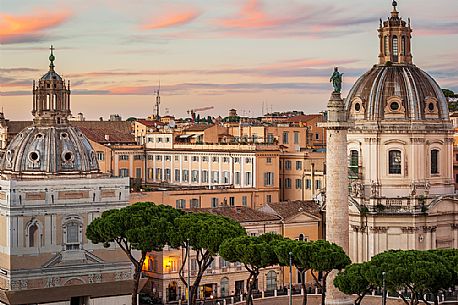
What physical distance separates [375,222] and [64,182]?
67.0ft

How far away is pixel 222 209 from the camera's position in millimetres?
72500

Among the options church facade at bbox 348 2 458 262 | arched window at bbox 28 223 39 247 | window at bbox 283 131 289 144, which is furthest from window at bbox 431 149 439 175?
arched window at bbox 28 223 39 247

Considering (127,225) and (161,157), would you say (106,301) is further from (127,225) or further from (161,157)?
(161,157)

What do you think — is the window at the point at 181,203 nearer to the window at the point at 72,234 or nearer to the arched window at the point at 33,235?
the window at the point at 72,234

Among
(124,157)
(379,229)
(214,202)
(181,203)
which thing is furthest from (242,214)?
(124,157)

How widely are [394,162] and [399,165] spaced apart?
1.24ft

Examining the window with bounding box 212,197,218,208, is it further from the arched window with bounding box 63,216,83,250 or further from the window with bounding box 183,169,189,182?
the arched window with bounding box 63,216,83,250

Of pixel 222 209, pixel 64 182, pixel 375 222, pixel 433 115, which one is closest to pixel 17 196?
pixel 64 182

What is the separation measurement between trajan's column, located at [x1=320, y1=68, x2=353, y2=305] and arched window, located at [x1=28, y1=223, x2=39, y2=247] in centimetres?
1713

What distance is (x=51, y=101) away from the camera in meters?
67.9

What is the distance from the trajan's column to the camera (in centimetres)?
5394

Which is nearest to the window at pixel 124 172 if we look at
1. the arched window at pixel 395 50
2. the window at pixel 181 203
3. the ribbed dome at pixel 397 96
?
the window at pixel 181 203

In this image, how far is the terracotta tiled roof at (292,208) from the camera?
245 ft

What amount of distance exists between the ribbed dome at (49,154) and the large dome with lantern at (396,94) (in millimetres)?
18300
